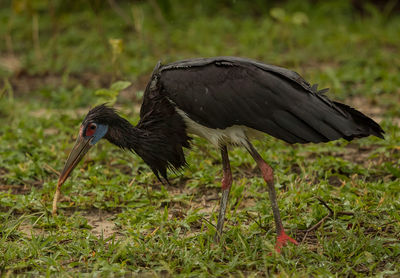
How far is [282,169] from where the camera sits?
589cm

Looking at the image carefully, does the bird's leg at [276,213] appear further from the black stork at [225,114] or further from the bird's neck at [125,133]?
the bird's neck at [125,133]

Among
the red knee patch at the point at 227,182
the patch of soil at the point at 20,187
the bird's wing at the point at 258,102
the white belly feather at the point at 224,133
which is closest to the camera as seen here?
the bird's wing at the point at 258,102

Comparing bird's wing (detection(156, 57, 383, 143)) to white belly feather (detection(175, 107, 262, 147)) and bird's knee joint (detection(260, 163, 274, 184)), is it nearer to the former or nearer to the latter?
white belly feather (detection(175, 107, 262, 147))

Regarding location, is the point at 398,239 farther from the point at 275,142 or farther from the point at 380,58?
the point at 380,58

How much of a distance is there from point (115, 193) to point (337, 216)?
1861mm

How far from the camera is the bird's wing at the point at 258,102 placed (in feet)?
14.2

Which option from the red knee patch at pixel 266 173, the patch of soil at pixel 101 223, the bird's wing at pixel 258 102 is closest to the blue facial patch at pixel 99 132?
the bird's wing at pixel 258 102

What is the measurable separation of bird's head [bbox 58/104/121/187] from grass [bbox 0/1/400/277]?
0.51 m

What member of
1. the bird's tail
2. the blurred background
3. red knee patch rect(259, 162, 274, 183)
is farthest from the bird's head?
the blurred background

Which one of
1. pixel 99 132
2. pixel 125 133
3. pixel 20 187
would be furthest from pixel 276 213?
pixel 20 187

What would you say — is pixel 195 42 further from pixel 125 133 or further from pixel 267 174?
pixel 267 174

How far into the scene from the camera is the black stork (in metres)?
4.33

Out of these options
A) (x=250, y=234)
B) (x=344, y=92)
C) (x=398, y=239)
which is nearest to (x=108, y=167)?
(x=250, y=234)

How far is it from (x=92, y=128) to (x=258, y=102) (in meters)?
1.28
